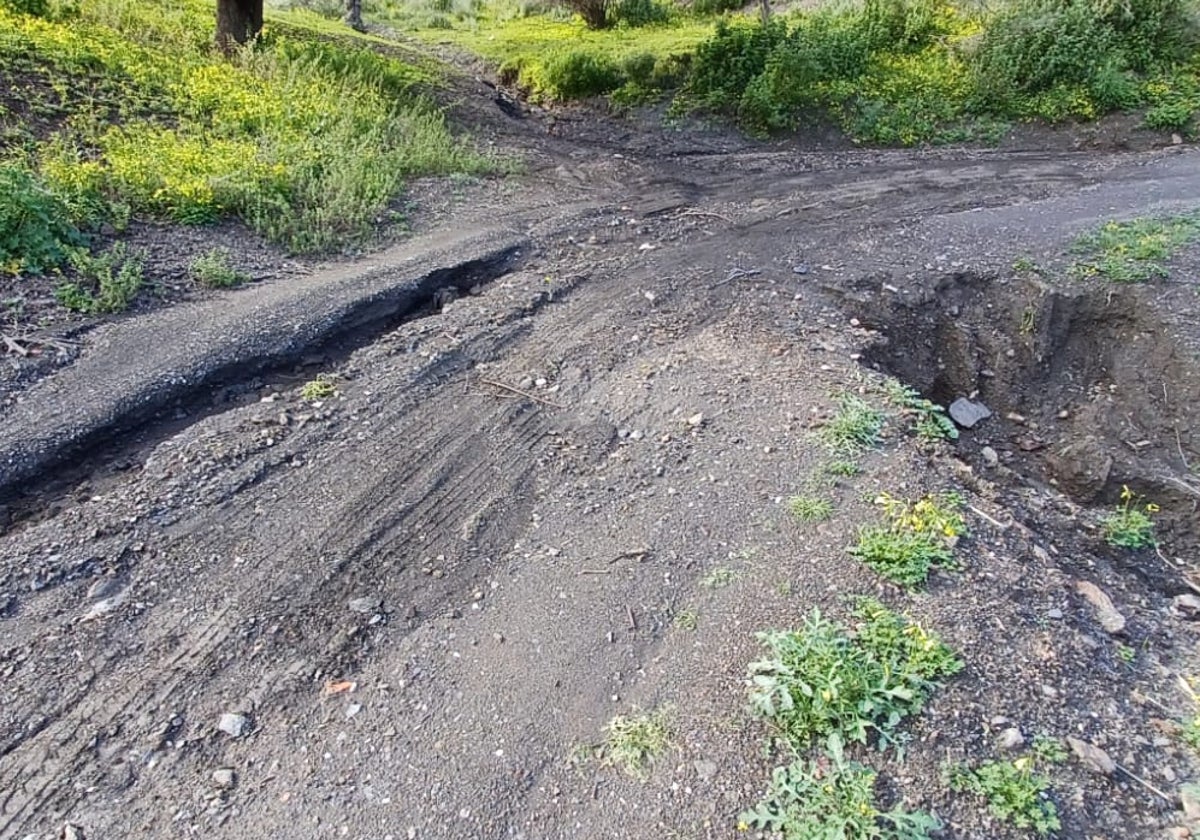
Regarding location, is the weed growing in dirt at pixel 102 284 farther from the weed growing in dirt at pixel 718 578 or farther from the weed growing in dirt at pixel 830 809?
the weed growing in dirt at pixel 830 809

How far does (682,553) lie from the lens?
298 cm

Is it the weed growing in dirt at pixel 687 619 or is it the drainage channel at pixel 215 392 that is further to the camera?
the drainage channel at pixel 215 392

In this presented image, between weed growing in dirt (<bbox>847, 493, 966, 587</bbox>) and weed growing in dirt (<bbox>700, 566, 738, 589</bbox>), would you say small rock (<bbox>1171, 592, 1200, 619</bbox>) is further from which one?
weed growing in dirt (<bbox>700, 566, 738, 589</bbox>)

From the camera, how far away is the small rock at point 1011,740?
7.48 ft

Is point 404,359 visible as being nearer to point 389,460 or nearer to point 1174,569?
point 389,460

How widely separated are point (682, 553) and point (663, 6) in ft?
49.8

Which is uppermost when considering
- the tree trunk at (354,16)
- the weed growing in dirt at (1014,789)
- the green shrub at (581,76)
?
the tree trunk at (354,16)

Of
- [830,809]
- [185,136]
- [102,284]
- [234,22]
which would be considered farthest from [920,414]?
[234,22]

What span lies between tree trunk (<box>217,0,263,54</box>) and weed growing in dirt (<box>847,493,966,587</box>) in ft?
28.9

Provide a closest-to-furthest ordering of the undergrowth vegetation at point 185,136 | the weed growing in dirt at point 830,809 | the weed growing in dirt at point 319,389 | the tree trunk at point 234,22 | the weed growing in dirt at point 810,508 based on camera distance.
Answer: the weed growing in dirt at point 830,809 → the weed growing in dirt at point 810,508 → the weed growing in dirt at point 319,389 → the undergrowth vegetation at point 185,136 → the tree trunk at point 234,22

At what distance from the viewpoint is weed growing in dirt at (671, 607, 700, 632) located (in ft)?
8.79

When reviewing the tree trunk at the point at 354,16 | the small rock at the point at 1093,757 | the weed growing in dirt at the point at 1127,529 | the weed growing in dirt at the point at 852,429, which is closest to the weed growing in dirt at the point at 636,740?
the small rock at the point at 1093,757

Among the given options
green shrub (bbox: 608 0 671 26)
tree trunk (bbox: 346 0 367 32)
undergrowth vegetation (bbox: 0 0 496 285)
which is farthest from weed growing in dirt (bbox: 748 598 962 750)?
tree trunk (bbox: 346 0 367 32)

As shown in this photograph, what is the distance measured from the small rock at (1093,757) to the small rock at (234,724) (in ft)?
7.87
